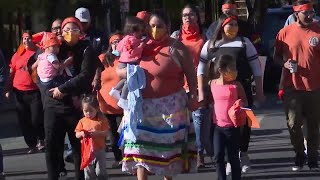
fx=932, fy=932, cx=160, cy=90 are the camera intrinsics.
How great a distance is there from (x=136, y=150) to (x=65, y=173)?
2589mm

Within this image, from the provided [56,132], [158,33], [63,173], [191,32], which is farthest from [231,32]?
[63,173]

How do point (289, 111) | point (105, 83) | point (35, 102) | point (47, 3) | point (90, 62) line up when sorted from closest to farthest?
point (90, 62) < point (289, 111) < point (105, 83) < point (35, 102) < point (47, 3)

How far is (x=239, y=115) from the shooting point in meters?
8.98

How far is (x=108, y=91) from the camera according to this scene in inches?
454

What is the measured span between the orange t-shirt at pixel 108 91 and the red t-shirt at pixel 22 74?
2.35m

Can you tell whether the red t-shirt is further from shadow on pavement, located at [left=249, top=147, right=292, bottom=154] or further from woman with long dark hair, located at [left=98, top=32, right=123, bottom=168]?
shadow on pavement, located at [left=249, top=147, right=292, bottom=154]

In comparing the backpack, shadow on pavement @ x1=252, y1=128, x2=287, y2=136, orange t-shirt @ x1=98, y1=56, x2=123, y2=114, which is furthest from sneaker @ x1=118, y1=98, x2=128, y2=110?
shadow on pavement @ x1=252, y1=128, x2=287, y2=136

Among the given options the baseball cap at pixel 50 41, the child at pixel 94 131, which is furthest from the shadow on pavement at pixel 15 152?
the baseball cap at pixel 50 41

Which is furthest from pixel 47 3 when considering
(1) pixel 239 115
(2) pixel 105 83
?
(1) pixel 239 115

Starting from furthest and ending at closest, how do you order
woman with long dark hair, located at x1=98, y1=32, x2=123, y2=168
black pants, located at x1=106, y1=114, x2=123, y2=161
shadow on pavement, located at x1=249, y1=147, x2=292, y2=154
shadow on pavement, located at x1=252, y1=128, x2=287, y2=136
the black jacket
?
shadow on pavement, located at x1=252, y1=128, x2=287, y2=136 < shadow on pavement, located at x1=249, y1=147, x2=292, y2=154 < black pants, located at x1=106, y1=114, x2=123, y2=161 < woman with long dark hair, located at x1=98, y1=32, x2=123, y2=168 < the black jacket

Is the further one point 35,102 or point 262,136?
point 262,136

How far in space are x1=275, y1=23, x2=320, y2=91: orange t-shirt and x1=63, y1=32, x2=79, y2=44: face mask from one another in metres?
2.54

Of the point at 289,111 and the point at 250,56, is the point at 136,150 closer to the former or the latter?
the point at 250,56

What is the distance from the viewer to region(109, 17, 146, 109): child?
849 cm
